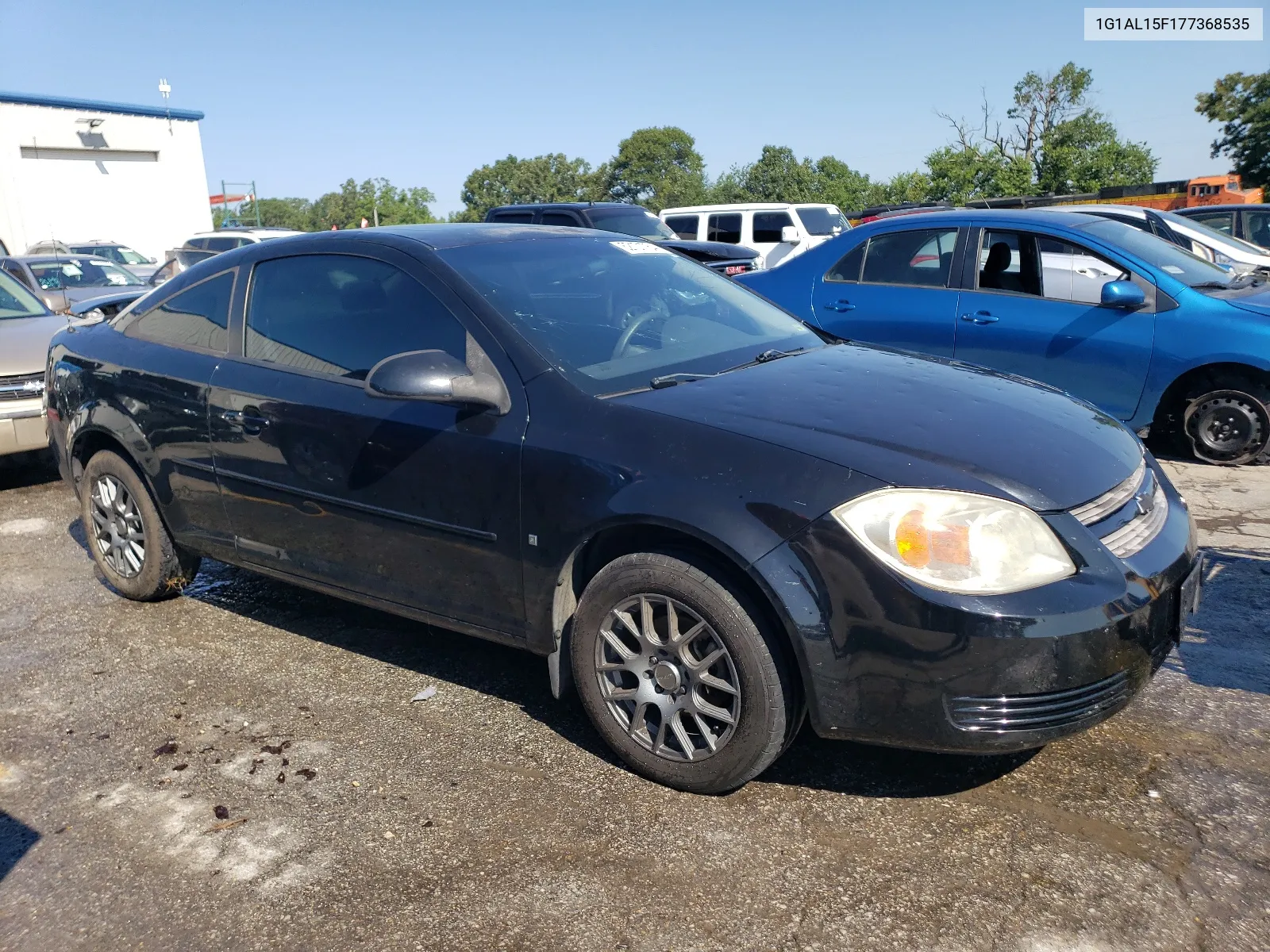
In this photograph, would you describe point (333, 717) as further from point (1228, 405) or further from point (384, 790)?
point (1228, 405)

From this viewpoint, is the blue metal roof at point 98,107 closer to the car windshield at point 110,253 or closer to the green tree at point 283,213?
the car windshield at point 110,253

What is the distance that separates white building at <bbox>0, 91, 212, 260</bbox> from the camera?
3419cm

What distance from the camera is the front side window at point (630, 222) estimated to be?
14852 millimetres

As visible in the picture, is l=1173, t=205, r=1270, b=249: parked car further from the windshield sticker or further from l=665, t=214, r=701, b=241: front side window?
the windshield sticker

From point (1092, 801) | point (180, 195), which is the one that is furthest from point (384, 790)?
point (180, 195)

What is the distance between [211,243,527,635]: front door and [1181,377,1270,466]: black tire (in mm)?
5210

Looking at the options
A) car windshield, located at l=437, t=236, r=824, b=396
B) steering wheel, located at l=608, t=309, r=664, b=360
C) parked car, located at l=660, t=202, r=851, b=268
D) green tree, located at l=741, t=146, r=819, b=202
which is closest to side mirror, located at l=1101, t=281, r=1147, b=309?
car windshield, located at l=437, t=236, r=824, b=396

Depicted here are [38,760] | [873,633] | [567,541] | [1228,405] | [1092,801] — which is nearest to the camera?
[873,633]

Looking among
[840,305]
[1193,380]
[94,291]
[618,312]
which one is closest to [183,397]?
[618,312]

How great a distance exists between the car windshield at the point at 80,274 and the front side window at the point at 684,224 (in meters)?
8.58

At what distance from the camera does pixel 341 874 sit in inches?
108

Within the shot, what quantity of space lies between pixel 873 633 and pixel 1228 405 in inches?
201

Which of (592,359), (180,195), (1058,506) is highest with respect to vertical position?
(180,195)

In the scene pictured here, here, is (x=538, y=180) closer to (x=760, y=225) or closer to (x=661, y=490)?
(x=760, y=225)
